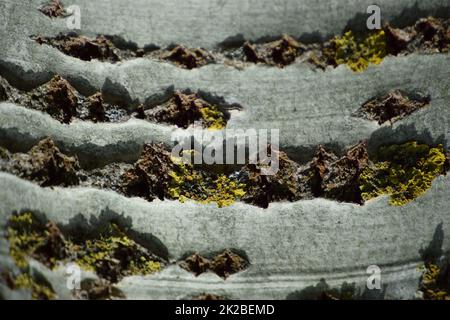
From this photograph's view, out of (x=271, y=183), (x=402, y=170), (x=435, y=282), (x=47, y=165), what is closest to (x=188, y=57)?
(x=271, y=183)

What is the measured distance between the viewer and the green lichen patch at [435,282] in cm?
207

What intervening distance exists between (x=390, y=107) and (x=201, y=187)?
2.84 feet

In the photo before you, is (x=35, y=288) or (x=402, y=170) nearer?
(x=402, y=170)

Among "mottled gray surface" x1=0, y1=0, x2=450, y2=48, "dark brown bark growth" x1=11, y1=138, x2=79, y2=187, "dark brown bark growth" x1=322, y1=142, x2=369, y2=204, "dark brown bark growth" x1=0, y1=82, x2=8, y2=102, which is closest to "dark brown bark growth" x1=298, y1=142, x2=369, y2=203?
"dark brown bark growth" x1=322, y1=142, x2=369, y2=204

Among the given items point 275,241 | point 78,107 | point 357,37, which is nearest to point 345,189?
point 275,241

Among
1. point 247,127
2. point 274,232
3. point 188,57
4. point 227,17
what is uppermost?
point 227,17

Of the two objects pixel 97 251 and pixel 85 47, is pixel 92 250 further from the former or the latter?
pixel 85 47

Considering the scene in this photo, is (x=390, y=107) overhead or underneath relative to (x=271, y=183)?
overhead

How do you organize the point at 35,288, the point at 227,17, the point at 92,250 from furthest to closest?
1. the point at 35,288
2. the point at 92,250
3. the point at 227,17

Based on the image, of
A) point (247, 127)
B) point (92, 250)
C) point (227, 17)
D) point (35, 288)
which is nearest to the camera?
point (227, 17)

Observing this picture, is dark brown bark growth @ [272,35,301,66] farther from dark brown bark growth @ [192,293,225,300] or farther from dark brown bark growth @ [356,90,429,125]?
dark brown bark growth @ [192,293,225,300]

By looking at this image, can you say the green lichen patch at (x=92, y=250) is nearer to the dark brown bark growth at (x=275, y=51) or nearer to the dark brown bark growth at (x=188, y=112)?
the dark brown bark growth at (x=188, y=112)

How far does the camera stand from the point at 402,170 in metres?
1.95
